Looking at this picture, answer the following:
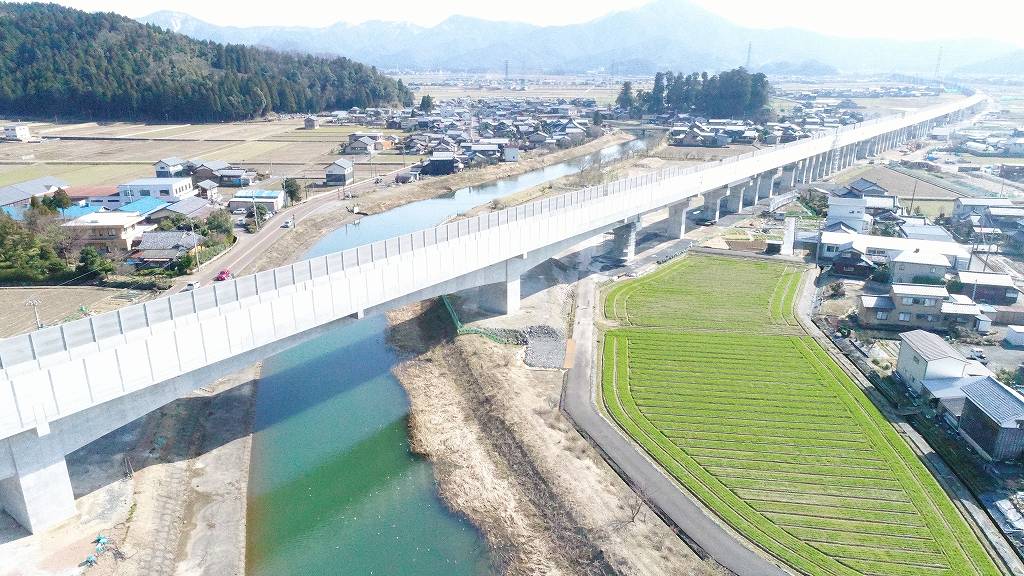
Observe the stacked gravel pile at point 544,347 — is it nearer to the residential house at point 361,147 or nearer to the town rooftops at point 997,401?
the town rooftops at point 997,401

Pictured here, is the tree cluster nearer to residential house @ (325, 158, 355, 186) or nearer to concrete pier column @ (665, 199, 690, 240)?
residential house @ (325, 158, 355, 186)

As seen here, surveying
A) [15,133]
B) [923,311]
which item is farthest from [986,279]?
[15,133]

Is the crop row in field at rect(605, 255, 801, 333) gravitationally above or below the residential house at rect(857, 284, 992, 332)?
below

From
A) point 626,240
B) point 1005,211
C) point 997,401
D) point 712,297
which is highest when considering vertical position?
point 1005,211

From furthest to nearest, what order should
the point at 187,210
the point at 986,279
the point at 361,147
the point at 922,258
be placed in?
the point at 361,147 → the point at 187,210 → the point at 922,258 → the point at 986,279

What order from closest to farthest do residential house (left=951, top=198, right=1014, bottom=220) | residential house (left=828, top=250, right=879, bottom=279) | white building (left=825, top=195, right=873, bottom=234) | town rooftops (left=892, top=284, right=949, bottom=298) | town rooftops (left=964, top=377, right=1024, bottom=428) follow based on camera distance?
town rooftops (left=964, top=377, right=1024, bottom=428) < town rooftops (left=892, top=284, right=949, bottom=298) < residential house (left=828, top=250, right=879, bottom=279) < white building (left=825, top=195, right=873, bottom=234) < residential house (left=951, top=198, right=1014, bottom=220)

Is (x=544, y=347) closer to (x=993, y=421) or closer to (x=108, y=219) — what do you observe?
(x=993, y=421)

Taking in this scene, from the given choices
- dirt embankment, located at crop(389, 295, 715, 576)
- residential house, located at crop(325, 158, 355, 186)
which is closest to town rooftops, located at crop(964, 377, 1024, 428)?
dirt embankment, located at crop(389, 295, 715, 576)

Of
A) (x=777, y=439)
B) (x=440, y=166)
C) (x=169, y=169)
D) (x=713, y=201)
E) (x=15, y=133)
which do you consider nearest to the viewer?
(x=777, y=439)
